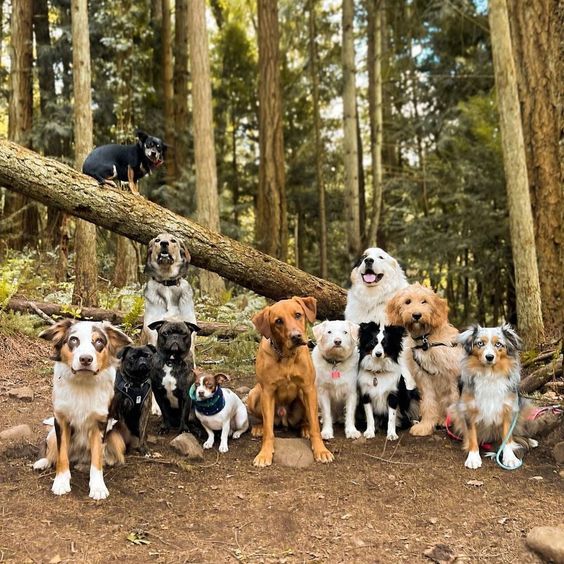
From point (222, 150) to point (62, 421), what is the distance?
72.5 ft

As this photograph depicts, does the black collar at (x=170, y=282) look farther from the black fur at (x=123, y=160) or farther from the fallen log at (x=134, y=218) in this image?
the black fur at (x=123, y=160)

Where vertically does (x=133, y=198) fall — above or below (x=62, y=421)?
above

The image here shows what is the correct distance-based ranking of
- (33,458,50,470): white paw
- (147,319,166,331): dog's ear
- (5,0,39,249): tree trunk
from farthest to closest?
(5,0,39,249): tree trunk → (147,319,166,331): dog's ear → (33,458,50,470): white paw

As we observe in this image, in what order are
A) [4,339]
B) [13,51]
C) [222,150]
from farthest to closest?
[222,150]
[13,51]
[4,339]

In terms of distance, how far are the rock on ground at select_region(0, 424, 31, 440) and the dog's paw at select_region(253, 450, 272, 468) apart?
2.30m

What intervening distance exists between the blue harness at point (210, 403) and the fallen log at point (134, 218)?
2539mm

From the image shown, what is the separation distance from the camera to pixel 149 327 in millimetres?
5879

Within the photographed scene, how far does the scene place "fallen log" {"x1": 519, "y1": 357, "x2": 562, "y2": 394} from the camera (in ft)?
21.2

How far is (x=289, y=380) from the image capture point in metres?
5.25

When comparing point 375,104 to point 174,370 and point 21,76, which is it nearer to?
point 21,76

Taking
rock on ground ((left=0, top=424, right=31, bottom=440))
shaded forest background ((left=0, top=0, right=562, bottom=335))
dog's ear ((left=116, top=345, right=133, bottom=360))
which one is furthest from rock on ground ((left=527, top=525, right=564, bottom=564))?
shaded forest background ((left=0, top=0, right=562, bottom=335))

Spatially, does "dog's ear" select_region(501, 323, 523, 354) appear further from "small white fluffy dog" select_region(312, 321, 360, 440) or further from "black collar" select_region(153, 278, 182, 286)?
"black collar" select_region(153, 278, 182, 286)

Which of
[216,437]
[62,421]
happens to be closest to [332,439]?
[216,437]

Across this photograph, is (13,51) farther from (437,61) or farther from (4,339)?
(437,61)
